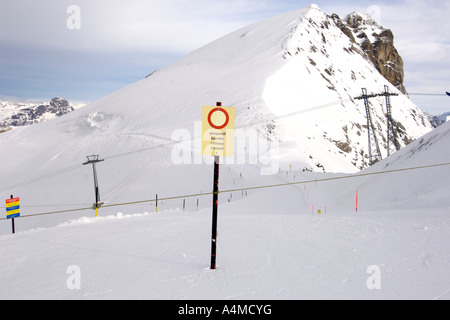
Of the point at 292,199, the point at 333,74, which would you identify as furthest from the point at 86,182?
the point at 333,74

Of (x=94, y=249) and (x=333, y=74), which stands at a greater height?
(x=333, y=74)

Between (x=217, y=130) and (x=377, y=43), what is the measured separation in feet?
Answer: 486

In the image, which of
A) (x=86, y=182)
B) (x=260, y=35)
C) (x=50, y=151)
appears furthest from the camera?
(x=260, y=35)

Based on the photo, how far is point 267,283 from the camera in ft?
17.1

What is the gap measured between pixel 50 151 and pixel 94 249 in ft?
172

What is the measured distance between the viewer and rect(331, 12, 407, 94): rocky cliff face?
127 m

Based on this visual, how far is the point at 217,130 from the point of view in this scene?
18.0 feet

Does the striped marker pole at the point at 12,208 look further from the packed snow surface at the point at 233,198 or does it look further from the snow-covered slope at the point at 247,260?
the snow-covered slope at the point at 247,260

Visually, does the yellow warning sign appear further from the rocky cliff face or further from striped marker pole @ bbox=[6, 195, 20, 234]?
the rocky cliff face

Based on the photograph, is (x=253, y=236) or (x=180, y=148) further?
(x=180, y=148)

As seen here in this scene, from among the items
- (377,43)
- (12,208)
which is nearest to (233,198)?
(12,208)

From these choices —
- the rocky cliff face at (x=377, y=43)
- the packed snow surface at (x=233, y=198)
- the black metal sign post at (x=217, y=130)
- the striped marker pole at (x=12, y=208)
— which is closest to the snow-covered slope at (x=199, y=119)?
the packed snow surface at (x=233, y=198)

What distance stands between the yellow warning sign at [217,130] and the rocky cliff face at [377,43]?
136766 millimetres
